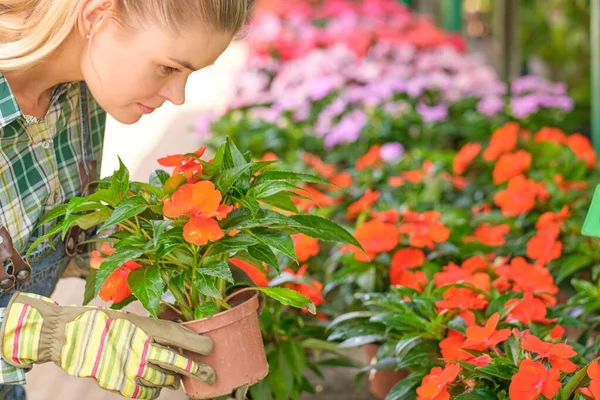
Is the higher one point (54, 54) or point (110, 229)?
point (54, 54)

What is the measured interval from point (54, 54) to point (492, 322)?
0.94 meters

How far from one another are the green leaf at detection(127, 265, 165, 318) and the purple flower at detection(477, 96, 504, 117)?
287cm

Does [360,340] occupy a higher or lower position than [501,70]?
higher

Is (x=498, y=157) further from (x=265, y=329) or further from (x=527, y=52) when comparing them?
(x=527, y=52)

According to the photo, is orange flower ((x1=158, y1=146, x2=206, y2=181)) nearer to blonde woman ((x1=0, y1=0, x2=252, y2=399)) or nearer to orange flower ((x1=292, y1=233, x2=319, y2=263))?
blonde woman ((x1=0, y1=0, x2=252, y2=399))

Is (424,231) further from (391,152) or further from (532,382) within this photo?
(391,152)

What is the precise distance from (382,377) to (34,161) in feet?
3.11

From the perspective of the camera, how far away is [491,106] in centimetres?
404

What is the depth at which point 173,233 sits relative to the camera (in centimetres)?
140

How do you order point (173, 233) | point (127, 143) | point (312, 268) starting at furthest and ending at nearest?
point (127, 143), point (312, 268), point (173, 233)

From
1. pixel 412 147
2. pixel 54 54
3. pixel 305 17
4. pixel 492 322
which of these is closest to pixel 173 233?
pixel 54 54

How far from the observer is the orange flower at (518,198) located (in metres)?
2.53

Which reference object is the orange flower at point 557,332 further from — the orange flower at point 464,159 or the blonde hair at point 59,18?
the orange flower at point 464,159

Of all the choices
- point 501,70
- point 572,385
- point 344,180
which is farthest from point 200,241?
point 501,70
